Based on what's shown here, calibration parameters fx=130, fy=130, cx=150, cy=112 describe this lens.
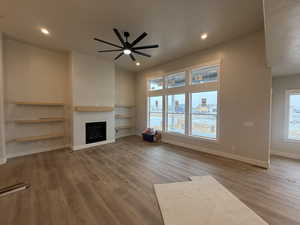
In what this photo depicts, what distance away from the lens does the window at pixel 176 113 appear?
5227mm

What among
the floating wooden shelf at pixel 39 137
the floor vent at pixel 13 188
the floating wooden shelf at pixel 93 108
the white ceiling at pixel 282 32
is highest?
the white ceiling at pixel 282 32

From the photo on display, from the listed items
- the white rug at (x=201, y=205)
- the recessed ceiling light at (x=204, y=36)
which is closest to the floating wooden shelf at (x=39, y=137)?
the white rug at (x=201, y=205)

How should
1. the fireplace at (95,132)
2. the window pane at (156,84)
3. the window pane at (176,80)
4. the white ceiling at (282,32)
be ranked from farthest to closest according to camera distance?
1. the window pane at (156,84)
2. the window pane at (176,80)
3. the fireplace at (95,132)
4. the white ceiling at (282,32)

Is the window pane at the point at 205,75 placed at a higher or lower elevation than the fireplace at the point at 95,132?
higher

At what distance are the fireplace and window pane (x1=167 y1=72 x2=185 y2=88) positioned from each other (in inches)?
130

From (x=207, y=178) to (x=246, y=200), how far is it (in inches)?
28.9

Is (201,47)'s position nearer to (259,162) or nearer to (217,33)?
(217,33)

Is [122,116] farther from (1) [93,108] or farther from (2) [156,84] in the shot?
(2) [156,84]

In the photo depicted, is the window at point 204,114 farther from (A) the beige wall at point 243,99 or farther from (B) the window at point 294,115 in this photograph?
(B) the window at point 294,115

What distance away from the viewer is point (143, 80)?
22.2 ft

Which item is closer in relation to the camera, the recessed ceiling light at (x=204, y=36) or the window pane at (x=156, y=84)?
the recessed ceiling light at (x=204, y=36)

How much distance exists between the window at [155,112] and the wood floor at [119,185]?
7.09ft

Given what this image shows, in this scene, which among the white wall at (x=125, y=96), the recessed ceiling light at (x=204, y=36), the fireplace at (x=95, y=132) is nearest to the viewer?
the recessed ceiling light at (x=204, y=36)

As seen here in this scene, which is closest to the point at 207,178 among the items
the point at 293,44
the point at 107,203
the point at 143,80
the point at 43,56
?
the point at 107,203
